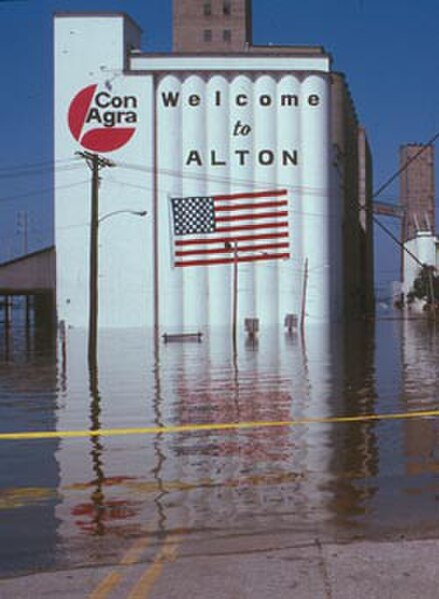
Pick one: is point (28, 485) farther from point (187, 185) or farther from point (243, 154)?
point (243, 154)

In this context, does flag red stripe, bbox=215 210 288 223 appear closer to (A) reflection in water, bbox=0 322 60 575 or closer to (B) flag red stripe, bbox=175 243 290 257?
(B) flag red stripe, bbox=175 243 290 257

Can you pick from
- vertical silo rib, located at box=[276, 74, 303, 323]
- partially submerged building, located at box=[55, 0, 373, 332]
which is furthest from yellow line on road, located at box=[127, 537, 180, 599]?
vertical silo rib, located at box=[276, 74, 303, 323]

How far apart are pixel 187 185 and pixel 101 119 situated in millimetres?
8013

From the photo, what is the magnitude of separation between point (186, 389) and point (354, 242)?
285 feet

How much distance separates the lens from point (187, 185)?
67.7 metres

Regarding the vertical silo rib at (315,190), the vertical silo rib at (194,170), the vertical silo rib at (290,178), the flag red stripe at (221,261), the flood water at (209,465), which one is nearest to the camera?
the flood water at (209,465)

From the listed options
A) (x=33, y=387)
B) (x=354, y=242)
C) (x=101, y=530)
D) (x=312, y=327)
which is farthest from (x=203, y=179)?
(x=101, y=530)

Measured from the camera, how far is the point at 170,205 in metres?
67.6

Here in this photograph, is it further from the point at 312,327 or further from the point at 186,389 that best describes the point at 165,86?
the point at 186,389

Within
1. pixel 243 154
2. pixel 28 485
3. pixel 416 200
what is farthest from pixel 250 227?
pixel 416 200

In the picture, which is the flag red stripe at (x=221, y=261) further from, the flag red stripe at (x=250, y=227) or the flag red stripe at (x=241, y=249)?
the flag red stripe at (x=250, y=227)

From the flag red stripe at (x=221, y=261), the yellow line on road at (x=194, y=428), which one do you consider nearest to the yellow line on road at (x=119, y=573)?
the yellow line on road at (x=194, y=428)

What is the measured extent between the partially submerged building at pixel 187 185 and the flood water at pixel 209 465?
4519 centimetres

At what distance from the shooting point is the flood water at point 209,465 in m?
7.03
